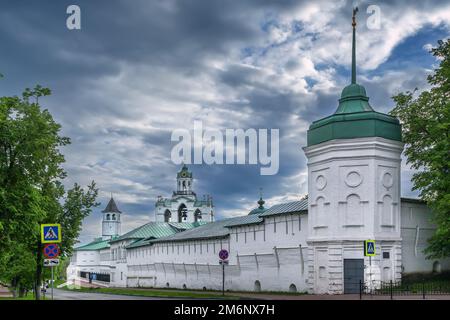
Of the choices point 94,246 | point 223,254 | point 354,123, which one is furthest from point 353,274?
point 94,246

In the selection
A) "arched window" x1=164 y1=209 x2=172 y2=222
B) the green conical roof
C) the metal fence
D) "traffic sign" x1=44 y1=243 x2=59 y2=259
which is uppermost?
the green conical roof

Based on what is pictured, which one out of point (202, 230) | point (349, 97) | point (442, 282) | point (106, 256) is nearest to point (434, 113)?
point (349, 97)

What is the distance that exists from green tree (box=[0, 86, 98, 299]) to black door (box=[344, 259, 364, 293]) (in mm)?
15273

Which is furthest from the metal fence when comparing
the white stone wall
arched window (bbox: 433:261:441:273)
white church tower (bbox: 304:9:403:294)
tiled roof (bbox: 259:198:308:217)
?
tiled roof (bbox: 259:198:308:217)

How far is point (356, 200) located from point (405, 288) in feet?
18.3

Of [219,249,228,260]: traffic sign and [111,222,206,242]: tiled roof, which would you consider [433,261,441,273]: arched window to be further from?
[111,222,206,242]: tiled roof

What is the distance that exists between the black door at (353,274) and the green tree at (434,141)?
4.62m

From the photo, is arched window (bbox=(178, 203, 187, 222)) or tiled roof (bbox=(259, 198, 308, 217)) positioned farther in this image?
arched window (bbox=(178, 203, 187, 222))

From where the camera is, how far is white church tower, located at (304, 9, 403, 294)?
107 ft

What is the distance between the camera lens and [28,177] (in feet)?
85.7

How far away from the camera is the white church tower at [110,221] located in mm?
152500

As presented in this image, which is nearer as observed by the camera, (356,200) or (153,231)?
(356,200)

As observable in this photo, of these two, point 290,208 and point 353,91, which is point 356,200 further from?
point 290,208
